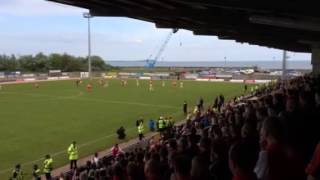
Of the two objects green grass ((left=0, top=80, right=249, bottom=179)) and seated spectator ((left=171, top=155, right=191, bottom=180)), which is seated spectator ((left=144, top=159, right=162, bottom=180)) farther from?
green grass ((left=0, top=80, right=249, bottom=179))

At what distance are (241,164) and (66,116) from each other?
116ft

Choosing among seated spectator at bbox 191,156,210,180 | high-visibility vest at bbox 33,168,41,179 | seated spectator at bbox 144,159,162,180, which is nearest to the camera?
seated spectator at bbox 191,156,210,180

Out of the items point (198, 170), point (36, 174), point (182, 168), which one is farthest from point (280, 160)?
point (36, 174)

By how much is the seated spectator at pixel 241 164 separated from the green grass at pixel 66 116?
54.5 ft

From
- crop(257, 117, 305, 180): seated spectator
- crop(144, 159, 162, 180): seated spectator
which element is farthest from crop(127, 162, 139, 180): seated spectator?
crop(257, 117, 305, 180): seated spectator

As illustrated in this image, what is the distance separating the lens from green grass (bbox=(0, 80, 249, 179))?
2561cm

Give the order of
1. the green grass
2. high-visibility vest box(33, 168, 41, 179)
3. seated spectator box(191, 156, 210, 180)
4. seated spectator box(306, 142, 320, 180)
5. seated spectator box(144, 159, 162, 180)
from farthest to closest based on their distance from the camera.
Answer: the green grass < high-visibility vest box(33, 168, 41, 179) < seated spectator box(144, 159, 162, 180) < seated spectator box(191, 156, 210, 180) < seated spectator box(306, 142, 320, 180)

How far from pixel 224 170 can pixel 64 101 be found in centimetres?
4656

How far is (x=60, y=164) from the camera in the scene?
22188mm

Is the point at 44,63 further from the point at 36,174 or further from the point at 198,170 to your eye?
the point at 198,170

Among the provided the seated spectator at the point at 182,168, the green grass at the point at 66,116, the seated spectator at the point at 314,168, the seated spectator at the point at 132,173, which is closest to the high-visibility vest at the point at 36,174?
the green grass at the point at 66,116

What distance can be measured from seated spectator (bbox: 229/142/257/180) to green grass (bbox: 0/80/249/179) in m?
16.6

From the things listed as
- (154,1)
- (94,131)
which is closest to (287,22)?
(154,1)

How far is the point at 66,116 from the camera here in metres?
39.4
